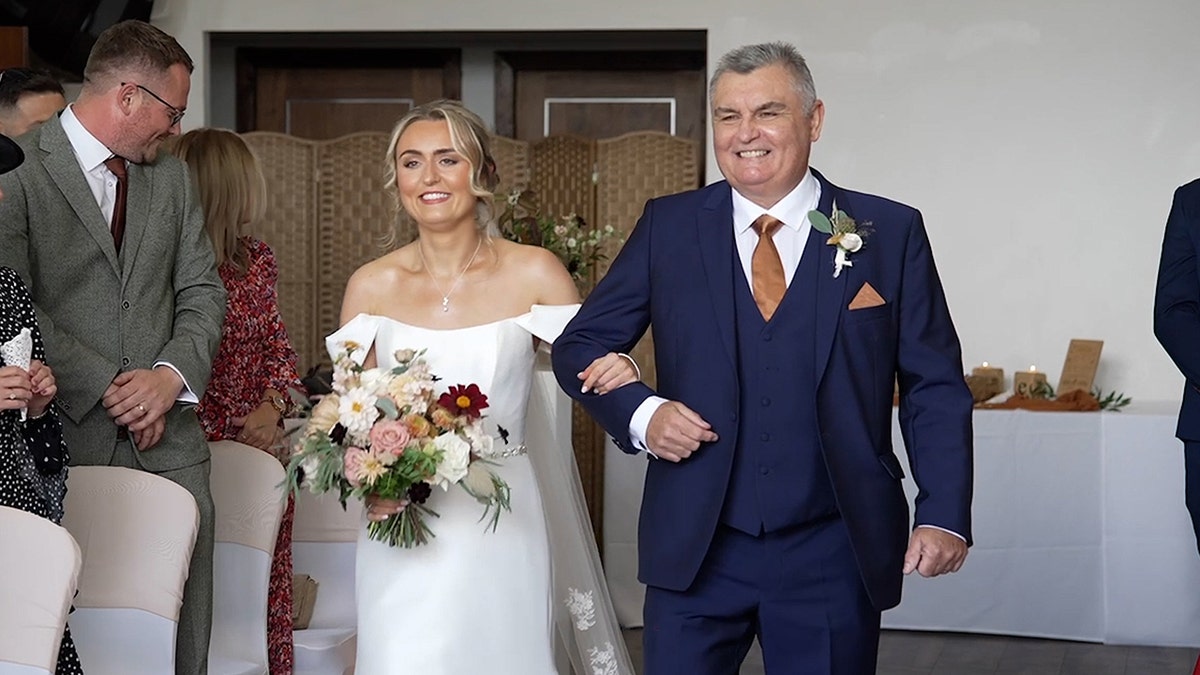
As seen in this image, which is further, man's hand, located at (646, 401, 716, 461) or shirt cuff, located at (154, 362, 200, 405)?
shirt cuff, located at (154, 362, 200, 405)

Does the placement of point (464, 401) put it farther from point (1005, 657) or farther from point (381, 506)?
point (1005, 657)

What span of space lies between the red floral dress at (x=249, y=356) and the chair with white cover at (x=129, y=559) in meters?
0.91

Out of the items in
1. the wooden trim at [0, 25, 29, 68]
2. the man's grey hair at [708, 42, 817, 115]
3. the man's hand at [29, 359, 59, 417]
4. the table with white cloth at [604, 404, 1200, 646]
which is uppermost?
the wooden trim at [0, 25, 29, 68]

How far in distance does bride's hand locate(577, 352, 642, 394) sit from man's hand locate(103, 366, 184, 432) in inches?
48.2

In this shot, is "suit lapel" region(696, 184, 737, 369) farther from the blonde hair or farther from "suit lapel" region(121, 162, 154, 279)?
the blonde hair

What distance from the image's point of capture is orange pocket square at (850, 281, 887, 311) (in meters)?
2.81

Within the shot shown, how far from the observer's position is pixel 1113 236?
286 inches

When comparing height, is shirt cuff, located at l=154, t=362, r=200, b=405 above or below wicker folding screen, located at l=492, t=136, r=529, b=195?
below

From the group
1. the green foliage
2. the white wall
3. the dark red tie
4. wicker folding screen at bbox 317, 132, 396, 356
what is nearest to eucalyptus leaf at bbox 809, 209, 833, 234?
the dark red tie

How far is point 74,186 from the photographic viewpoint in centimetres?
358

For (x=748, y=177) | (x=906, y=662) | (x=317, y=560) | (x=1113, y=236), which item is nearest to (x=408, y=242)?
(x=317, y=560)

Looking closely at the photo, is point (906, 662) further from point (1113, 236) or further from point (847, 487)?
point (847, 487)

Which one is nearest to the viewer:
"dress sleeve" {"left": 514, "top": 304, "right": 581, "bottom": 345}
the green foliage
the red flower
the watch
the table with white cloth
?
the red flower

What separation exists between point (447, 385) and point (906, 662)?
2993mm
